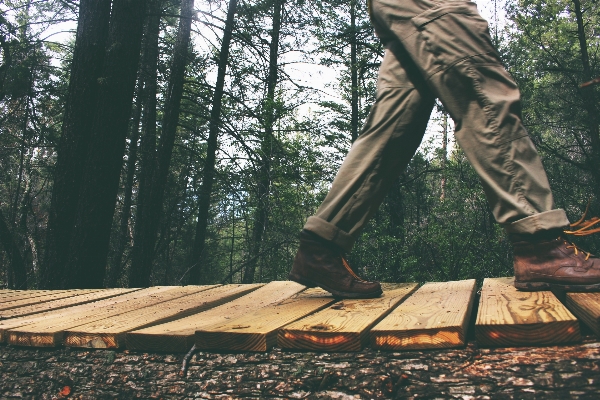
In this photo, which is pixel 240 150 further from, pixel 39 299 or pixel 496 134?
pixel 496 134

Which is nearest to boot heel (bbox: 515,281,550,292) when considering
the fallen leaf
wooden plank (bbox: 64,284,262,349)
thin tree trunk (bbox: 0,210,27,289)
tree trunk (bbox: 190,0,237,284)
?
wooden plank (bbox: 64,284,262,349)

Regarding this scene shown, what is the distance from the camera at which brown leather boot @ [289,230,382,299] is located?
2.22m

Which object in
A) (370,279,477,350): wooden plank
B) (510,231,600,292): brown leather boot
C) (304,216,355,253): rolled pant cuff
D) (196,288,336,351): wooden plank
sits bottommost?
(196,288,336,351): wooden plank

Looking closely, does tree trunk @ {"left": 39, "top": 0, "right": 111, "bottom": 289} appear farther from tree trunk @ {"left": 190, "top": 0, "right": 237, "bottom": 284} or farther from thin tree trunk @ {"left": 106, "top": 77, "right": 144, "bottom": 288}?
tree trunk @ {"left": 190, "top": 0, "right": 237, "bottom": 284}

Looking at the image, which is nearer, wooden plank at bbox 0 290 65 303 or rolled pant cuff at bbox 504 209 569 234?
rolled pant cuff at bbox 504 209 569 234

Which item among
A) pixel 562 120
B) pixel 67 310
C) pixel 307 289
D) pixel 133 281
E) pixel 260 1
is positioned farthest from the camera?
pixel 260 1

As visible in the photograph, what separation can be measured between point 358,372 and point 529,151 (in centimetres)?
109

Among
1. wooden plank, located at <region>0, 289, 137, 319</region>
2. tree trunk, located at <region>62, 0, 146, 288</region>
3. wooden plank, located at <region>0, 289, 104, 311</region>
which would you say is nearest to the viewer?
wooden plank, located at <region>0, 289, 137, 319</region>

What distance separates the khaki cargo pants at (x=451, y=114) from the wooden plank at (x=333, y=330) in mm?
481

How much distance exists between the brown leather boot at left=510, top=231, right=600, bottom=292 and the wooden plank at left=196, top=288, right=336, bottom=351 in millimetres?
836

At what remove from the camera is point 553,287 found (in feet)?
5.91

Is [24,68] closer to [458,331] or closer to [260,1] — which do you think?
[260,1]

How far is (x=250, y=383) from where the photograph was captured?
5.10ft

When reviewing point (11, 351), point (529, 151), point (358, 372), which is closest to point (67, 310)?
point (11, 351)
